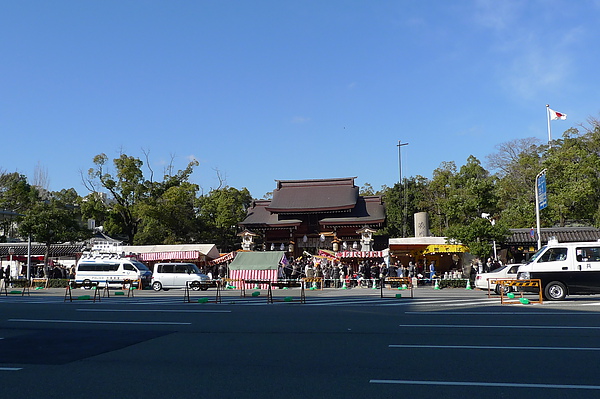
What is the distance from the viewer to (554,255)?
18.9m

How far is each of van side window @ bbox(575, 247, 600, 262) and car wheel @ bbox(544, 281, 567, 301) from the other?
3.60 ft

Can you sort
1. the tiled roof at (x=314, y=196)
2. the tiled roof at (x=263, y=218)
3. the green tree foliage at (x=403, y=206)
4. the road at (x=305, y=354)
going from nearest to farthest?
the road at (x=305, y=354)
the tiled roof at (x=263, y=218)
the tiled roof at (x=314, y=196)
the green tree foliage at (x=403, y=206)

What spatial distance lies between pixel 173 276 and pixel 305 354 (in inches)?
916

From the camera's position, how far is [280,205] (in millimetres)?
47469

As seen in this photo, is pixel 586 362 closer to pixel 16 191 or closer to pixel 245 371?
pixel 245 371

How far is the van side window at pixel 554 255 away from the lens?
739 inches

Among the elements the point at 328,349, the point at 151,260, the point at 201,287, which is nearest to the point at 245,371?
the point at 328,349

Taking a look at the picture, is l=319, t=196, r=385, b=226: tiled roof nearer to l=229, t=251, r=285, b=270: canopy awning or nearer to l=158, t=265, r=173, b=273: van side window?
l=229, t=251, r=285, b=270: canopy awning

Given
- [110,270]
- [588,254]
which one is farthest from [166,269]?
[588,254]

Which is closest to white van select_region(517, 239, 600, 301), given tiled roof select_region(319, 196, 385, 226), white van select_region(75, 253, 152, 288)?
white van select_region(75, 253, 152, 288)

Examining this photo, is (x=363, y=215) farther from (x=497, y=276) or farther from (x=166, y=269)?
(x=497, y=276)

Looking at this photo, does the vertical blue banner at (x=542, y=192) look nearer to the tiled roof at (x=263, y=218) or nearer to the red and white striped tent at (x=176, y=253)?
the tiled roof at (x=263, y=218)

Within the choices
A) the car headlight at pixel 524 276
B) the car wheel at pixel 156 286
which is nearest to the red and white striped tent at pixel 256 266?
the car wheel at pixel 156 286

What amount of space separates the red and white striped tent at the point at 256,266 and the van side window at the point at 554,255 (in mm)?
17734
